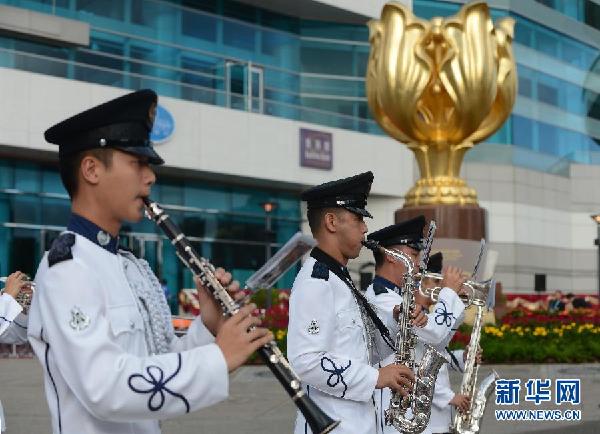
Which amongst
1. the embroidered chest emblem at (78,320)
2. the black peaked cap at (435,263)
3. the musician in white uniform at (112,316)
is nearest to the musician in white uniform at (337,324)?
the musician in white uniform at (112,316)

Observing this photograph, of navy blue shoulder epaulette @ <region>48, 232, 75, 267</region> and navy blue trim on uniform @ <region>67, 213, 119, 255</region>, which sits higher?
navy blue trim on uniform @ <region>67, 213, 119, 255</region>

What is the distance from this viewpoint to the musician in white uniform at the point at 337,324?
4.39 meters

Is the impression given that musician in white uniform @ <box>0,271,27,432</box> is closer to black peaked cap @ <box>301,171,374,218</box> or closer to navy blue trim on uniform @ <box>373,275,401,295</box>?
black peaked cap @ <box>301,171,374,218</box>

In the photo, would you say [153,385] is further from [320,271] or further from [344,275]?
[344,275]

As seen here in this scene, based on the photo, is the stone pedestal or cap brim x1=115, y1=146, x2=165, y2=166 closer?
cap brim x1=115, y1=146, x2=165, y2=166

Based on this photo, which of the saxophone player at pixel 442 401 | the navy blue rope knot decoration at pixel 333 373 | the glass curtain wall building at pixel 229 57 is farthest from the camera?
the glass curtain wall building at pixel 229 57

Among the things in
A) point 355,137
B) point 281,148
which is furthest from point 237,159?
point 355,137

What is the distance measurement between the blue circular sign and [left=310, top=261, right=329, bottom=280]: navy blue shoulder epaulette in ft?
82.4

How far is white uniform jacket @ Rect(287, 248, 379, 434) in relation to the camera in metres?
4.38

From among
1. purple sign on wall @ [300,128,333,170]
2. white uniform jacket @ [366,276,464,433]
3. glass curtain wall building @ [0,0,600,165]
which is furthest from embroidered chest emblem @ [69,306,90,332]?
purple sign on wall @ [300,128,333,170]

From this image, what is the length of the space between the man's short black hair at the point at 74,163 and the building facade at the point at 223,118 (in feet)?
80.1

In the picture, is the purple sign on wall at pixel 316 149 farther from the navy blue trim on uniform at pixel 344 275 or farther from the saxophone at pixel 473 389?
the navy blue trim on uniform at pixel 344 275

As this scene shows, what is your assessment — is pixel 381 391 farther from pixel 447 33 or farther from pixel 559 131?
pixel 559 131

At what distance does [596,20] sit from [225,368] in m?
50.8
